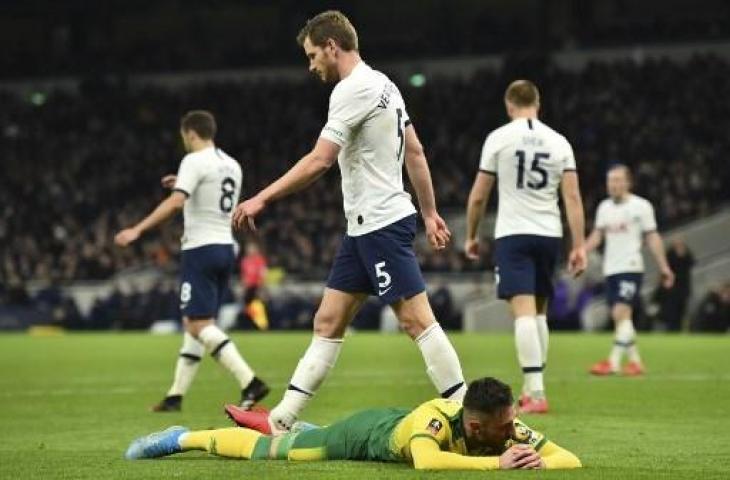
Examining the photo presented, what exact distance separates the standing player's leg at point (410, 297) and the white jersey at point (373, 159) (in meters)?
0.14

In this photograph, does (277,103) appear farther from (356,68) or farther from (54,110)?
(356,68)

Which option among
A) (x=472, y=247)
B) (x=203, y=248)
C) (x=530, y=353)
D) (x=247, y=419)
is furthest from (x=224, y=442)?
(x=203, y=248)

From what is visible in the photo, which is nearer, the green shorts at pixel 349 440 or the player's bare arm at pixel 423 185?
the green shorts at pixel 349 440

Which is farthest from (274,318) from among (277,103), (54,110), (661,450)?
(661,450)

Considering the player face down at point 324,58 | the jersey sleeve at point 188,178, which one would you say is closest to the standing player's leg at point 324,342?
the player face down at point 324,58

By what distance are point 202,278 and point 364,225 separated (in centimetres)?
445

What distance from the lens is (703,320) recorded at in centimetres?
3017

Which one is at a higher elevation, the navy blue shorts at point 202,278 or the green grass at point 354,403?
the navy blue shorts at point 202,278

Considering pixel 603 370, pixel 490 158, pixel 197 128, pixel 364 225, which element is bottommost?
pixel 603 370

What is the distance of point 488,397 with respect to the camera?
707 cm

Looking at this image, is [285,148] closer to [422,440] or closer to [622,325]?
[622,325]

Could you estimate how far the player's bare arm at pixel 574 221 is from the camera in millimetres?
Result: 11656

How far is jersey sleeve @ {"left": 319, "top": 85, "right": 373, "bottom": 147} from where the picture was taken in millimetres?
8445

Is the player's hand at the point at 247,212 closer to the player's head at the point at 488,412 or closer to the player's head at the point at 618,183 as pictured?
the player's head at the point at 488,412
